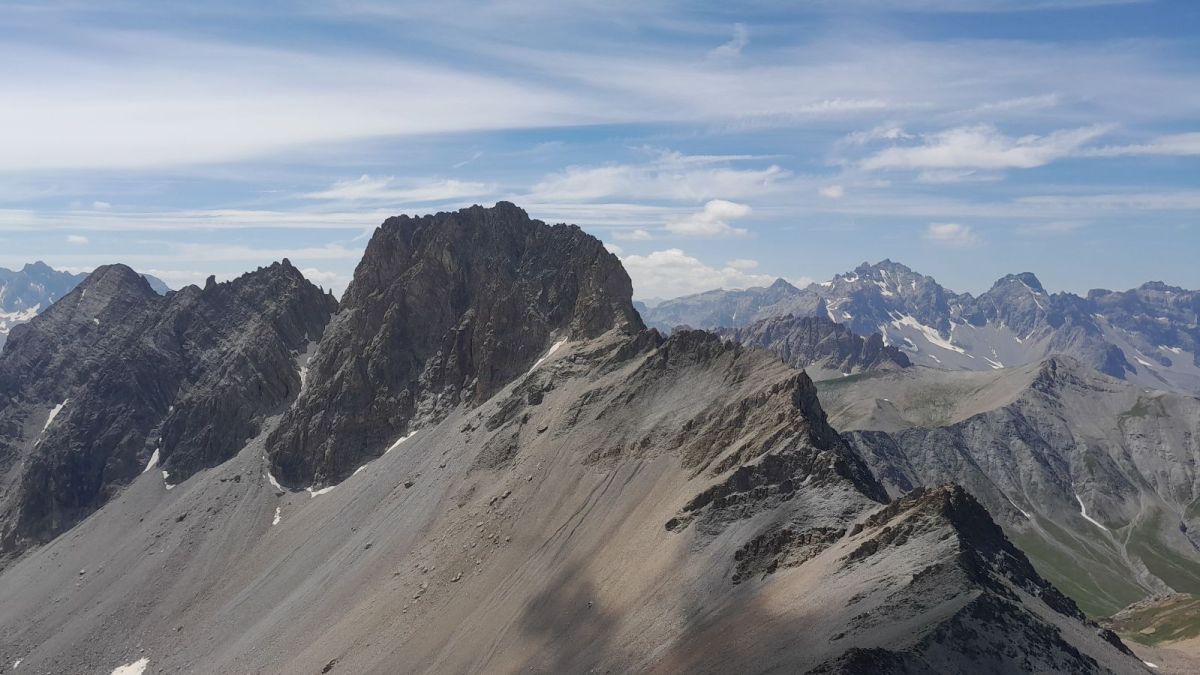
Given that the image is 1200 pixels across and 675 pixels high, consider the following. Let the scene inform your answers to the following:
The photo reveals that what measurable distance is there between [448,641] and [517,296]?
312ft

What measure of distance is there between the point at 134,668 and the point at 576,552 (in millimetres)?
85745

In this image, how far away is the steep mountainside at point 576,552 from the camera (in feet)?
258

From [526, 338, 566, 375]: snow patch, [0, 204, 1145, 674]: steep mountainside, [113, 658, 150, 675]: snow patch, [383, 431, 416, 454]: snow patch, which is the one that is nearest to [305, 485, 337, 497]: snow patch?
[0, 204, 1145, 674]: steep mountainside

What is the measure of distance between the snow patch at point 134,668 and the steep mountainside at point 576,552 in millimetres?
700

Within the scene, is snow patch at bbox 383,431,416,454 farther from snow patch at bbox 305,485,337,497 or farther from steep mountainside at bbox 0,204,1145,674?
snow patch at bbox 305,485,337,497

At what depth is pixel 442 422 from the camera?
18875 cm

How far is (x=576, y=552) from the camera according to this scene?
395 feet

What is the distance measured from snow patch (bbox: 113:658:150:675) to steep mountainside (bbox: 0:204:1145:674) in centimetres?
70

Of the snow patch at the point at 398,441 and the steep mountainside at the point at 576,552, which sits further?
the snow patch at the point at 398,441

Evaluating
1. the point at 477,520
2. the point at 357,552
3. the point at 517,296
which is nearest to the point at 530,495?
the point at 477,520

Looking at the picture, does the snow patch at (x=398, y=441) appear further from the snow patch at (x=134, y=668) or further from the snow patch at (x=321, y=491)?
the snow patch at (x=134, y=668)

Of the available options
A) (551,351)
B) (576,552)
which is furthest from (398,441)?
(576,552)

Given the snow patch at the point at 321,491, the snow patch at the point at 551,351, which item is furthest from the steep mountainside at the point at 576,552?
the snow patch at the point at 321,491

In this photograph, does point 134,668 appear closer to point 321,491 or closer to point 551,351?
point 321,491
